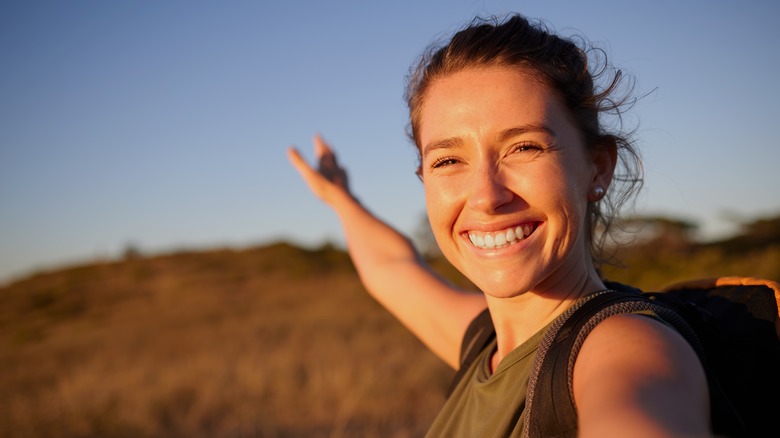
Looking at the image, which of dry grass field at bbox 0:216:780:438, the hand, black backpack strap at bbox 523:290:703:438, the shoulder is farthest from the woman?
the hand

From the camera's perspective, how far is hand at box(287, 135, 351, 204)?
10.4 feet

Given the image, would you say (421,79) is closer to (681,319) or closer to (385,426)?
(681,319)

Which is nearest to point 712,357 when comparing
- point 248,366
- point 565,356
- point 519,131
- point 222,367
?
point 565,356

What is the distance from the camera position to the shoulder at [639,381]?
0.96 m

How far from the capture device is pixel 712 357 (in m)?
1.23

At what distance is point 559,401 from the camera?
3.70 ft

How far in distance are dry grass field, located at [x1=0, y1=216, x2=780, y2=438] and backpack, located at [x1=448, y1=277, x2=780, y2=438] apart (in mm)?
1249

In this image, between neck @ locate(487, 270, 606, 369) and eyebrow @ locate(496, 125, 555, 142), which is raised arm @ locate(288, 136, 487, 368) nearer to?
neck @ locate(487, 270, 606, 369)

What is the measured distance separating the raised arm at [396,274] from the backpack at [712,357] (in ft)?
3.40

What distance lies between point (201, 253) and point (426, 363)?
17237mm

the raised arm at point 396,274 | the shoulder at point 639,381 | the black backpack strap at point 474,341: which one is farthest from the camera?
the raised arm at point 396,274

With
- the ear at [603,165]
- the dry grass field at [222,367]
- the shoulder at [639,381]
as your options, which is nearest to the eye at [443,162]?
the ear at [603,165]

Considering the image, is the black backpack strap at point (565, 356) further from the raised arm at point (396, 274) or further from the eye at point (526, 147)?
the raised arm at point (396, 274)

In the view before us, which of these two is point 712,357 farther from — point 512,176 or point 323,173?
point 323,173
